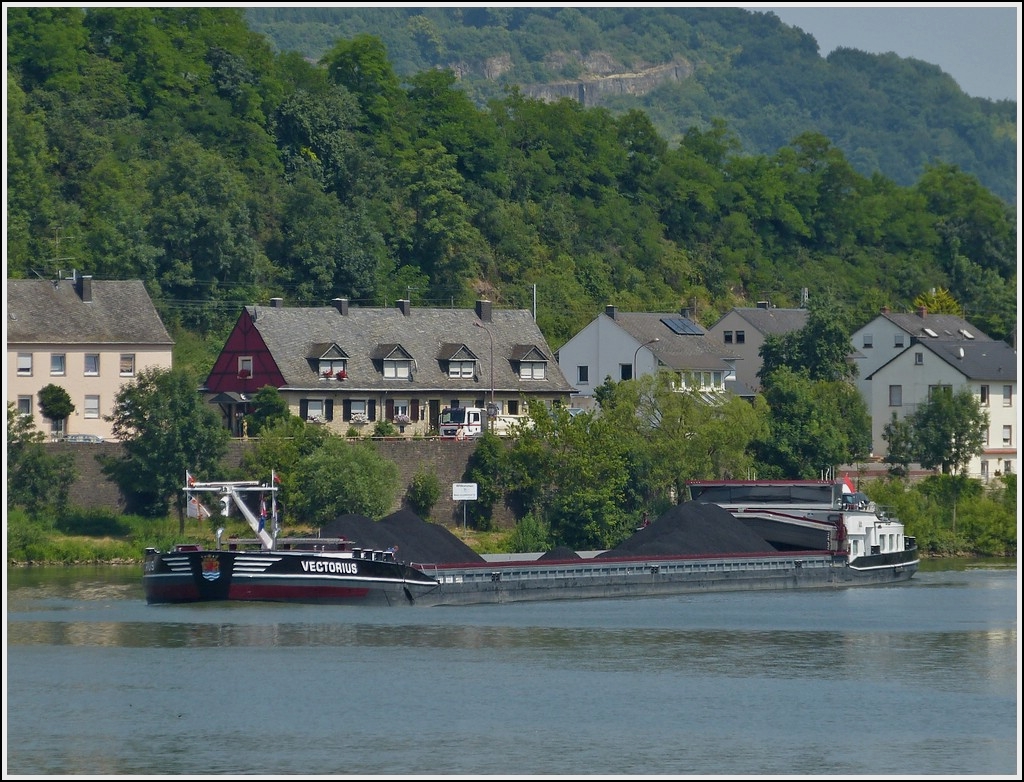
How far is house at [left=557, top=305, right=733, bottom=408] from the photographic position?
105m

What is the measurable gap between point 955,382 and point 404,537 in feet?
148

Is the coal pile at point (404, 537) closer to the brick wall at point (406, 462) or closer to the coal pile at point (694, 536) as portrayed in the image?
the coal pile at point (694, 536)

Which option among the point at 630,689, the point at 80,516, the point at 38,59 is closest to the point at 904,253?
the point at 38,59

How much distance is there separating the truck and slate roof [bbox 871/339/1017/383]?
2143cm

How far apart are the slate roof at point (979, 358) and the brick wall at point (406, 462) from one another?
98.9ft

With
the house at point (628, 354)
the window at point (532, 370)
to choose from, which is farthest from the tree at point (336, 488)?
the house at point (628, 354)

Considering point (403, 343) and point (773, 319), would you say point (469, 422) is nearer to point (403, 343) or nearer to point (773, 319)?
point (403, 343)

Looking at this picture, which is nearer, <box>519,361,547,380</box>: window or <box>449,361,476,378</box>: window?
<box>449,361,476,378</box>: window

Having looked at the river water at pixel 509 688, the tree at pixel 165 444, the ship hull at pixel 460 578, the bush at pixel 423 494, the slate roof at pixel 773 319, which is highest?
the slate roof at pixel 773 319

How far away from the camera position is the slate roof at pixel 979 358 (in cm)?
10050

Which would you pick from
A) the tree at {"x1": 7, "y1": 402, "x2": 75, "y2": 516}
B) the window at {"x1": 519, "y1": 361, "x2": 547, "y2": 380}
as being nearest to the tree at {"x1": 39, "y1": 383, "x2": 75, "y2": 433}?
the tree at {"x1": 7, "y1": 402, "x2": 75, "y2": 516}

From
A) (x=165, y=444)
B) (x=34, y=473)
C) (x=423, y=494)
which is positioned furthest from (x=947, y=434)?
(x=34, y=473)

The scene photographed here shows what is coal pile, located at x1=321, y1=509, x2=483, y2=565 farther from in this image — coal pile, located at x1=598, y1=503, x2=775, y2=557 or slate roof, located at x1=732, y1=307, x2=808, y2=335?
slate roof, located at x1=732, y1=307, x2=808, y2=335

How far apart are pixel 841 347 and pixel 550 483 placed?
2823 centimetres
